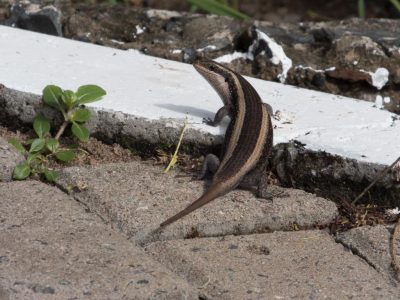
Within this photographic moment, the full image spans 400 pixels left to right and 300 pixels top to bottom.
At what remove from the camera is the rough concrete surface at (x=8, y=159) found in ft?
10.9

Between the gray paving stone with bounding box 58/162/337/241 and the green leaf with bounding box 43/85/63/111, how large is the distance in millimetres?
370

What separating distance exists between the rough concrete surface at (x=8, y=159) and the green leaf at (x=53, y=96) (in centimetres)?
25

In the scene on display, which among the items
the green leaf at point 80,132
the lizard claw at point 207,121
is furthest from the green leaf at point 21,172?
the lizard claw at point 207,121

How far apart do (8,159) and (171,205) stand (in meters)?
0.63

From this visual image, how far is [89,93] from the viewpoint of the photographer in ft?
12.0

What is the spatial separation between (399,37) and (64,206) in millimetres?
2400

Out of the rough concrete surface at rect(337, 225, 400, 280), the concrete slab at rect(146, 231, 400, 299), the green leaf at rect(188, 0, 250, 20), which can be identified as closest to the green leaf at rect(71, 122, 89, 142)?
the concrete slab at rect(146, 231, 400, 299)

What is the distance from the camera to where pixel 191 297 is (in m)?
2.66

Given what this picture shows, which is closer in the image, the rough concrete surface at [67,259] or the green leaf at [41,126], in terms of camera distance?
the rough concrete surface at [67,259]

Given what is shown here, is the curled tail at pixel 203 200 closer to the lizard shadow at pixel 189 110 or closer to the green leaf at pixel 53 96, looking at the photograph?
the lizard shadow at pixel 189 110

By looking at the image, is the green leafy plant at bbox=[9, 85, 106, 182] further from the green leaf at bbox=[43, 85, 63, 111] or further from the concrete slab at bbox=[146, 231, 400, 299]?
the concrete slab at bbox=[146, 231, 400, 299]

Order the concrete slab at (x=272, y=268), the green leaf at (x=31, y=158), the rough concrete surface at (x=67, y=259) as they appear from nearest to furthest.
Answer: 1. the rough concrete surface at (x=67, y=259)
2. the concrete slab at (x=272, y=268)
3. the green leaf at (x=31, y=158)

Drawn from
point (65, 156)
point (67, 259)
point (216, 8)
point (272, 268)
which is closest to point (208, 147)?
point (65, 156)

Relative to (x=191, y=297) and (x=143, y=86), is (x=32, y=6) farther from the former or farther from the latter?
(x=191, y=297)
